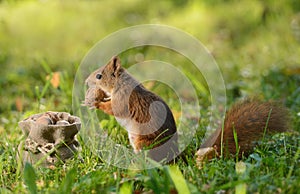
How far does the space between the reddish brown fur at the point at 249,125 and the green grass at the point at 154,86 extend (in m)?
0.06

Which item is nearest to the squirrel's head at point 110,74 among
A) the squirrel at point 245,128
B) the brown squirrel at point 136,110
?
the brown squirrel at point 136,110

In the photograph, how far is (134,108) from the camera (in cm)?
249

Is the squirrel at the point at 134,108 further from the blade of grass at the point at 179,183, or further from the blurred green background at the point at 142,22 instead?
the blurred green background at the point at 142,22

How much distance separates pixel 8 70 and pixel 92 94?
8.54 feet

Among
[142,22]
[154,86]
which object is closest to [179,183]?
[154,86]

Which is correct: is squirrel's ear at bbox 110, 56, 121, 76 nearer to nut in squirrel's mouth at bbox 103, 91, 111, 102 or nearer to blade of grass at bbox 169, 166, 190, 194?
nut in squirrel's mouth at bbox 103, 91, 111, 102

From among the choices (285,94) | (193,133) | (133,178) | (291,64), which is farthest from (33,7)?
(133,178)

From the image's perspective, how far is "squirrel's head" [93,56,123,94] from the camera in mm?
2514

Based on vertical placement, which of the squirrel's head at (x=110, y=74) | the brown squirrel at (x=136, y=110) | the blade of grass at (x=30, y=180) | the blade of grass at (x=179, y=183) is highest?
the squirrel's head at (x=110, y=74)

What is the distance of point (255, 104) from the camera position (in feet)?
9.29

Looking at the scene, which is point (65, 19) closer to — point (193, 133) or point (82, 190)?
point (193, 133)

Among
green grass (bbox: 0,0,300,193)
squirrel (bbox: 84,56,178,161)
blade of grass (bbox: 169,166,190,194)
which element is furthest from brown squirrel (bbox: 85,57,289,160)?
blade of grass (bbox: 169,166,190,194)

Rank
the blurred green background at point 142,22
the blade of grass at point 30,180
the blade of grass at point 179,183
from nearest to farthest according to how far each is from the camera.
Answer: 1. the blade of grass at point 179,183
2. the blade of grass at point 30,180
3. the blurred green background at point 142,22

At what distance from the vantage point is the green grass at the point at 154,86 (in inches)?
85.7
